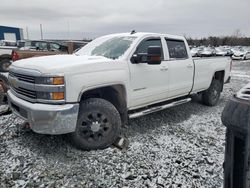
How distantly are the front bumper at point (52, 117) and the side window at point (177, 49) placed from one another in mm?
2570

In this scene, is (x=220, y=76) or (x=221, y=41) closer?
(x=220, y=76)

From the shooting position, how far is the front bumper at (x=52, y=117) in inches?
122

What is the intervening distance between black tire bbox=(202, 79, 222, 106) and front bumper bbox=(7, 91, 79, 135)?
4265 millimetres

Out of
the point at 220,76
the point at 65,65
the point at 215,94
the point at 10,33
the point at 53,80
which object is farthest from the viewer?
the point at 10,33

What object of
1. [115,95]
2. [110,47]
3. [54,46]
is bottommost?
[115,95]

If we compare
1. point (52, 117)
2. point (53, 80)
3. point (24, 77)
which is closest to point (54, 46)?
point (24, 77)

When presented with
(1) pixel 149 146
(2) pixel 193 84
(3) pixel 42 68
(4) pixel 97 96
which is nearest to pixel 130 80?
(4) pixel 97 96

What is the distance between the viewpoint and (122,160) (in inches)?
135

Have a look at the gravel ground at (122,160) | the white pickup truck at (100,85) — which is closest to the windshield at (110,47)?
the white pickup truck at (100,85)

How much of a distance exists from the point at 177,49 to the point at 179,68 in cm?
49

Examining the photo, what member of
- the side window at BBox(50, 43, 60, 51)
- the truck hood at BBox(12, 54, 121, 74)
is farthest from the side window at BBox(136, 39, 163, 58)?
the side window at BBox(50, 43, 60, 51)

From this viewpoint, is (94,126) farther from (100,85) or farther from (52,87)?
(52,87)

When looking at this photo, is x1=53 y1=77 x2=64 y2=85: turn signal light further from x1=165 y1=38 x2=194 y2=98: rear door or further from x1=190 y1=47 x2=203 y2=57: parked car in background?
x1=190 y1=47 x2=203 y2=57: parked car in background

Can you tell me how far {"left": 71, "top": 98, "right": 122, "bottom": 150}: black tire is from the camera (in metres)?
3.47
